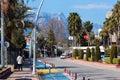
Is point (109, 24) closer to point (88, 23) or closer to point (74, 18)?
point (74, 18)

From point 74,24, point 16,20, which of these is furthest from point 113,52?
point 74,24

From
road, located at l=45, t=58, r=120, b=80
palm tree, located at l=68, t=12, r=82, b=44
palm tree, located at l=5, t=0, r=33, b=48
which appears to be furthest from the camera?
palm tree, located at l=68, t=12, r=82, b=44

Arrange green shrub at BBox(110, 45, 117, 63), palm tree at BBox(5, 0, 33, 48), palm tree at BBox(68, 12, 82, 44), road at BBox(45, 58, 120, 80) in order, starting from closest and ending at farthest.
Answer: road at BBox(45, 58, 120, 80) → palm tree at BBox(5, 0, 33, 48) → green shrub at BBox(110, 45, 117, 63) → palm tree at BBox(68, 12, 82, 44)

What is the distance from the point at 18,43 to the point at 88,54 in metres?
15.1

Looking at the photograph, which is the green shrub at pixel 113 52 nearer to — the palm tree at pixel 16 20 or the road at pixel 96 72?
the road at pixel 96 72

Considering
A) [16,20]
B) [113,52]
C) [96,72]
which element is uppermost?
[16,20]

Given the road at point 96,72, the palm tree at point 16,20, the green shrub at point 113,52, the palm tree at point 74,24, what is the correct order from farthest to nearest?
1. the palm tree at point 74,24
2. the green shrub at point 113,52
3. the palm tree at point 16,20
4. the road at point 96,72

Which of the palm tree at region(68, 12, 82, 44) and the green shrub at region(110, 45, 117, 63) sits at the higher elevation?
the palm tree at region(68, 12, 82, 44)

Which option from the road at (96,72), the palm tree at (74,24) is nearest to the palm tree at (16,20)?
the road at (96,72)

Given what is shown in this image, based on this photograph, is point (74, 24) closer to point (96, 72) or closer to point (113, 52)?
point (113, 52)

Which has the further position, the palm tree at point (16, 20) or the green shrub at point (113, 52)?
the green shrub at point (113, 52)

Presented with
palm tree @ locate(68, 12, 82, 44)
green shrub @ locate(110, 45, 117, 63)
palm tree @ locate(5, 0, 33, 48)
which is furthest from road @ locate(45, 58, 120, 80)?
palm tree @ locate(68, 12, 82, 44)

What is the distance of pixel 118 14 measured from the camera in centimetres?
9425

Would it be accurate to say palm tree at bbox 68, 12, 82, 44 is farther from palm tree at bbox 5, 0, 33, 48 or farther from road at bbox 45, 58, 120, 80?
palm tree at bbox 5, 0, 33, 48
